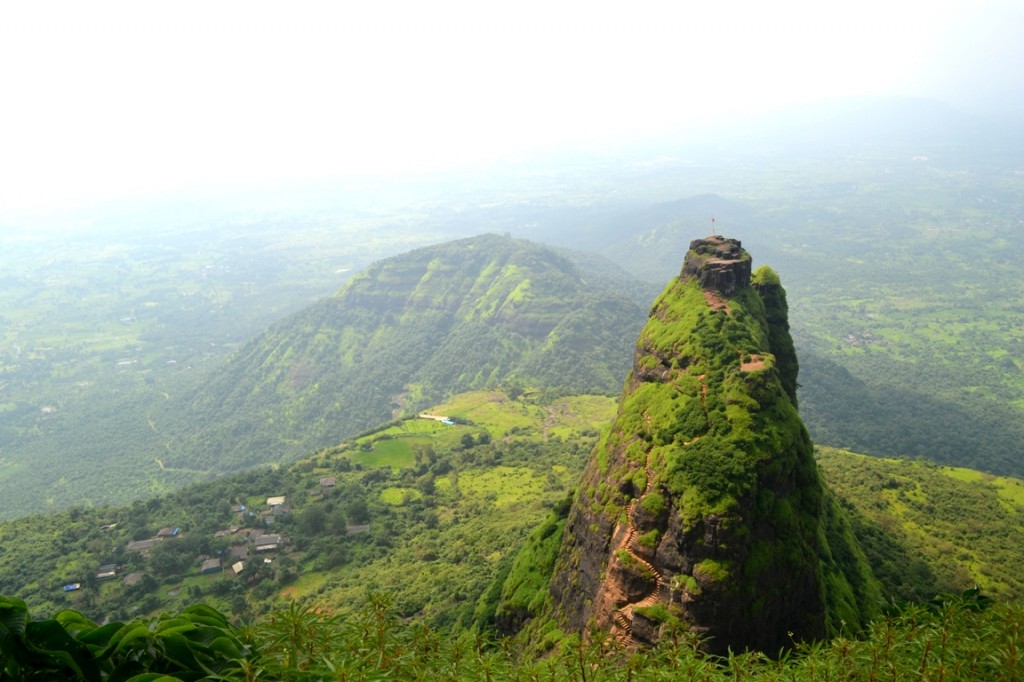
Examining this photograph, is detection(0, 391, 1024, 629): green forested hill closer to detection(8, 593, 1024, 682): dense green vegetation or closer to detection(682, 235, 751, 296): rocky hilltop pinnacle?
detection(682, 235, 751, 296): rocky hilltop pinnacle

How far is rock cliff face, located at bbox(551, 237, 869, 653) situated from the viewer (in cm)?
3491

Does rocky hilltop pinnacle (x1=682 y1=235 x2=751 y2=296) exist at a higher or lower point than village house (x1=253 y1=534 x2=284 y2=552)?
higher

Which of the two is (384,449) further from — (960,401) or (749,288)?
(960,401)

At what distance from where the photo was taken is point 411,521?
111 m

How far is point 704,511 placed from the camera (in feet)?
116

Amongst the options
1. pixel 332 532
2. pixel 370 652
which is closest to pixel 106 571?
pixel 332 532

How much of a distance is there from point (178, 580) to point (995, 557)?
350ft

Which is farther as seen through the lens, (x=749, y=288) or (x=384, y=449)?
(x=384, y=449)

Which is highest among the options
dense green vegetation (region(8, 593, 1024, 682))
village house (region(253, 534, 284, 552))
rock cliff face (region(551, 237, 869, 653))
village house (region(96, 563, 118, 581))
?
dense green vegetation (region(8, 593, 1024, 682))

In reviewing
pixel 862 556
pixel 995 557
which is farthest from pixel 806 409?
pixel 862 556

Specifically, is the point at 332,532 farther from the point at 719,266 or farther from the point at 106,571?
the point at 719,266

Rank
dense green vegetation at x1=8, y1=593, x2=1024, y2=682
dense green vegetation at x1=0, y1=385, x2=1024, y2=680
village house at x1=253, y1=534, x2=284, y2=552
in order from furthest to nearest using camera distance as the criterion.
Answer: village house at x1=253, y1=534, x2=284, y2=552
dense green vegetation at x1=0, y1=385, x2=1024, y2=680
dense green vegetation at x1=8, y1=593, x2=1024, y2=682

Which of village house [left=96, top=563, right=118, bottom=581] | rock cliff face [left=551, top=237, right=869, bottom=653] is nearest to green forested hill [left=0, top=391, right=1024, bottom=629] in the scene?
village house [left=96, top=563, right=118, bottom=581]

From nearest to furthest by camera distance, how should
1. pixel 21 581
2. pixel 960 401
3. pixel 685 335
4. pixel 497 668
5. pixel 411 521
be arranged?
pixel 497 668, pixel 685 335, pixel 21 581, pixel 411 521, pixel 960 401
